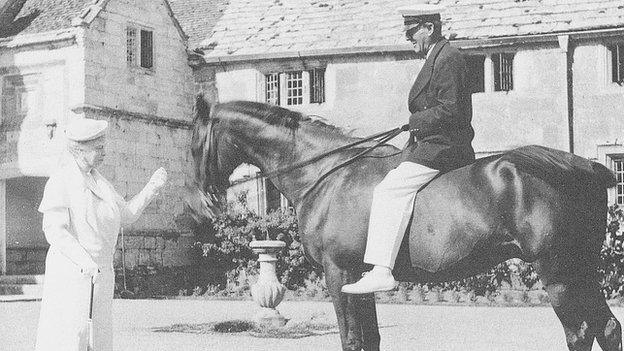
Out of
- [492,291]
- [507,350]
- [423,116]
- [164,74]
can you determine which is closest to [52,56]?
[164,74]

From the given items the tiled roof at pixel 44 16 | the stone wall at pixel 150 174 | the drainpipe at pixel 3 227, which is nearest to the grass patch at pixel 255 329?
the stone wall at pixel 150 174

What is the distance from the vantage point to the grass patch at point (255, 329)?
12.9m

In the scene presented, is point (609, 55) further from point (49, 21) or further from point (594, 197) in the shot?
point (594, 197)

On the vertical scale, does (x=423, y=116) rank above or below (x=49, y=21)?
below

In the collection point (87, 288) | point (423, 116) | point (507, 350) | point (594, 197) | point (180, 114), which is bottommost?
Answer: point (507, 350)

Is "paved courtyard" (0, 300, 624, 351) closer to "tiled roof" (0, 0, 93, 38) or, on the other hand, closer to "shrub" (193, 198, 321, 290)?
"shrub" (193, 198, 321, 290)

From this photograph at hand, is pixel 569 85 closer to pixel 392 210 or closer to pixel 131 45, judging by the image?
pixel 131 45

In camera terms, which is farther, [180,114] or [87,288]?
[180,114]

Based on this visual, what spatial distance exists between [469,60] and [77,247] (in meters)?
15.1

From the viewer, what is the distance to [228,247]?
22906mm

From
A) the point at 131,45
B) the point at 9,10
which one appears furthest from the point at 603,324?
the point at 9,10

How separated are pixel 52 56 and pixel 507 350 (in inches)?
578

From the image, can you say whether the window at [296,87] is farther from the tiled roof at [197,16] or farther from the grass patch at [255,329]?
the grass patch at [255,329]

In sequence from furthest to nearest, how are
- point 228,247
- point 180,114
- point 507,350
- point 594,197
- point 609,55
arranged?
point 180,114 → point 228,247 → point 609,55 → point 507,350 → point 594,197
